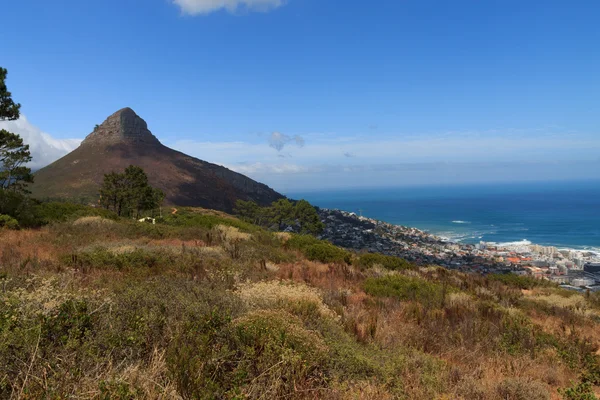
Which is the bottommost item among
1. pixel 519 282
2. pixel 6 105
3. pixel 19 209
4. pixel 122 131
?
pixel 519 282

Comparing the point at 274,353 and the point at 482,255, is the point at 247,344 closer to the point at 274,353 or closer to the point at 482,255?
the point at 274,353

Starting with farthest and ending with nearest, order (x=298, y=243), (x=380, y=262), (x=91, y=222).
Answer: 1. (x=298, y=243)
2. (x=91, y=222)
3. (x=380, y=262)

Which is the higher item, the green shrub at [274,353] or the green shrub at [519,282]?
the green shrub at [274,353]

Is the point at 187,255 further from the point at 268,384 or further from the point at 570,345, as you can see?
the point at 570,345

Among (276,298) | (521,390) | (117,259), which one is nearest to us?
(521,390)

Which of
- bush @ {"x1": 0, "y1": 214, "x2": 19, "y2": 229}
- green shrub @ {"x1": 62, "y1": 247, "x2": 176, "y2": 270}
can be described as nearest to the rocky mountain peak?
bush @ {"x1": 0, "y1": 214, "x2": 19, "y2": 229}

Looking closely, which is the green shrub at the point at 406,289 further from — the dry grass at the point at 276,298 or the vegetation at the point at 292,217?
the vegetation at the point at 292,217

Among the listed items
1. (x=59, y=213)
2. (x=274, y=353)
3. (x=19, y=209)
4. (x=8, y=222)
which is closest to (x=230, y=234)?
(x=8, y=222)

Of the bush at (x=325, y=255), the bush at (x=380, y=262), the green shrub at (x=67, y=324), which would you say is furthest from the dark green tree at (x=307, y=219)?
the green shrub at (x=67, y=324)
